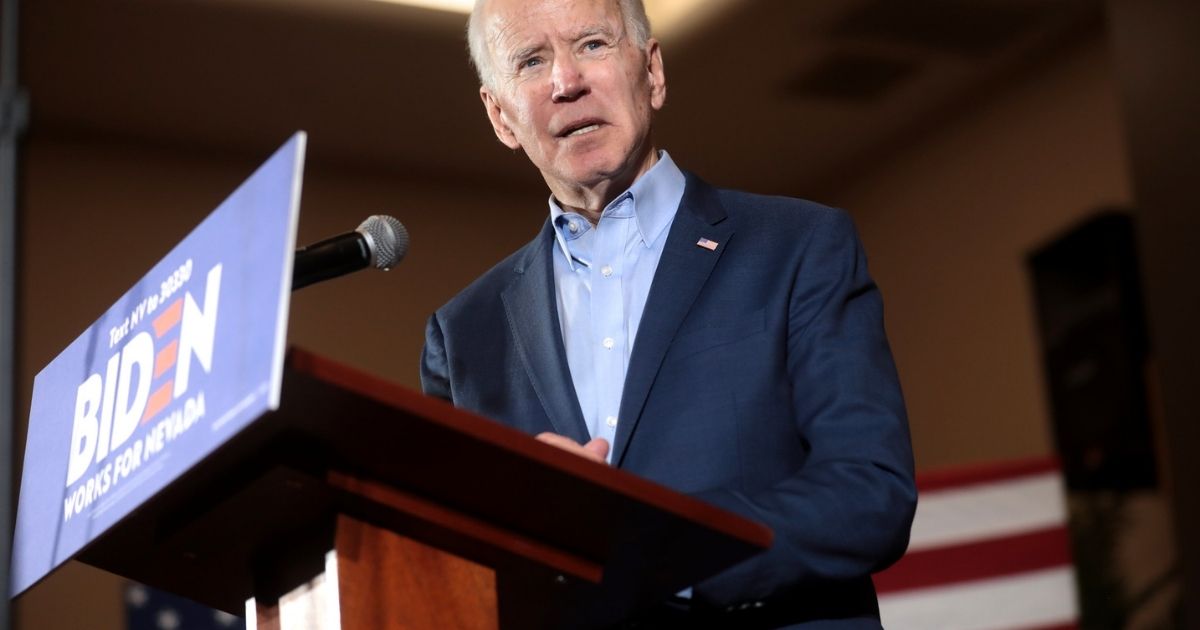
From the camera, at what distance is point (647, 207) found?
1.85 m

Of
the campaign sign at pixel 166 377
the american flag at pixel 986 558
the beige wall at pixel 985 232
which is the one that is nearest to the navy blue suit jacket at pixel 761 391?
the campaign sign at pixel 166 377

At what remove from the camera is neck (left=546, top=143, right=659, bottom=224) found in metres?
1.89

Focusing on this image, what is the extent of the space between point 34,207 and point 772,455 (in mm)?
5391

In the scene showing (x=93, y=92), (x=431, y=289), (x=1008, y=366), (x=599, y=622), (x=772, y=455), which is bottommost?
(x=599, y=622)

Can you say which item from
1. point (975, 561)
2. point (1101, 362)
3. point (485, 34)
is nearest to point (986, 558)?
point (975, 561)

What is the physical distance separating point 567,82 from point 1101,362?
4.73 meters

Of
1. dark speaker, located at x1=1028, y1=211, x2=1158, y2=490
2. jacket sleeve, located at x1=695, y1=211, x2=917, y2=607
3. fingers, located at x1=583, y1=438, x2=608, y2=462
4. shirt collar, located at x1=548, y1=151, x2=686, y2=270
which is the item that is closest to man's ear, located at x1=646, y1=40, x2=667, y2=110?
shirt collar, located at x1=548, y1=151, x2=686, y2=270

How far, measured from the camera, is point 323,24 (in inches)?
234

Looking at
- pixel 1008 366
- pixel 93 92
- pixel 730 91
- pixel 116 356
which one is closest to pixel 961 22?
pixel 730 91

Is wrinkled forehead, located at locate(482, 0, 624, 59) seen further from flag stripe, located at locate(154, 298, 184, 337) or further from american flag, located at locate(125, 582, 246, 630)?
american flag, located at locate(125, 582, 246, 630)

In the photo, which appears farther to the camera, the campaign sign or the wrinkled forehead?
the wrinkled forehead

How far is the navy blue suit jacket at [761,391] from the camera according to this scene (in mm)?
1346

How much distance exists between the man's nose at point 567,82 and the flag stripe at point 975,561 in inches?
101

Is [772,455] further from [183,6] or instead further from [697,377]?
[183,6]
